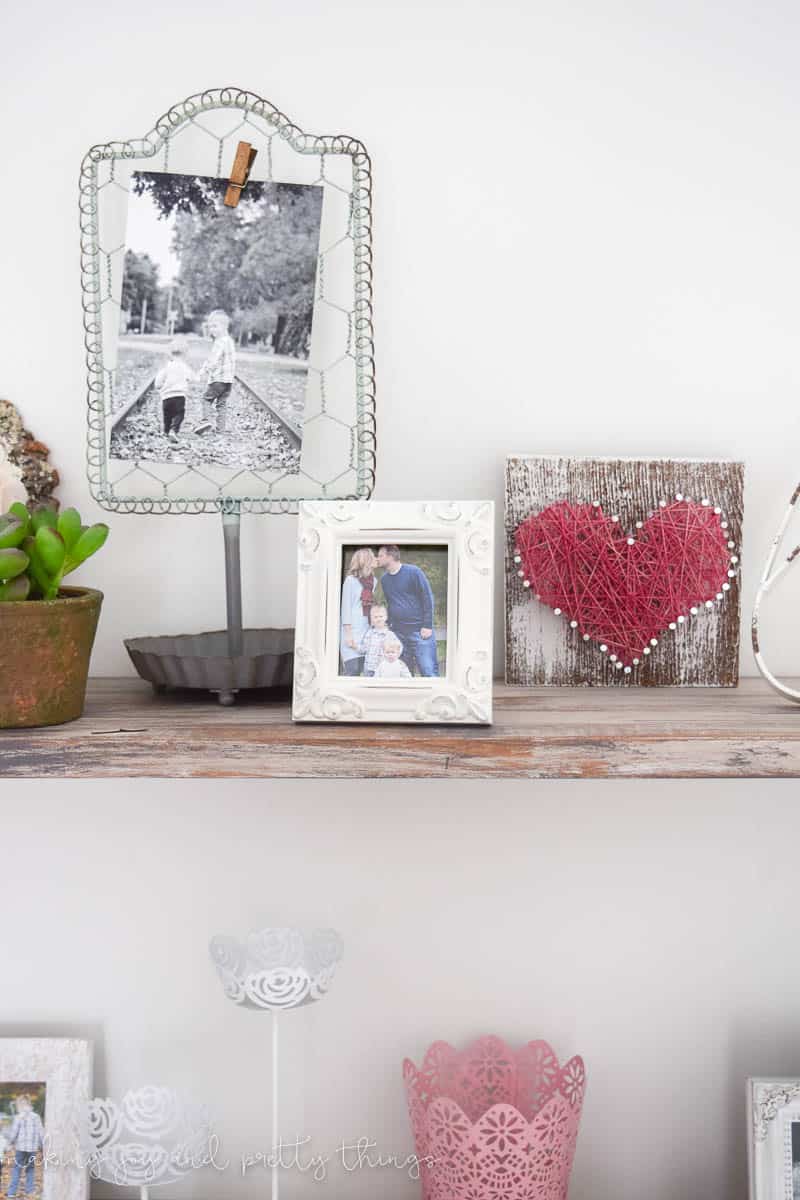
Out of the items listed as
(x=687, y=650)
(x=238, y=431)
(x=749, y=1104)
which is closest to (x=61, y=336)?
(x=238, y=431)

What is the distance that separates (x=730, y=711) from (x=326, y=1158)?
2.10ft

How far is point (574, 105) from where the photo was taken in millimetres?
977

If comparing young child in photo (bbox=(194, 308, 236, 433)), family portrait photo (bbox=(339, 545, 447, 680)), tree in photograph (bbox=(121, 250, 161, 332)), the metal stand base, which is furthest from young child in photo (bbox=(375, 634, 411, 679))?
tree in photograph (bbox=(121, 250, 161, 332))

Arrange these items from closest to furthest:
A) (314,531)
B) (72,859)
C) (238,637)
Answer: (314,531) < (238,637) < (72,859)

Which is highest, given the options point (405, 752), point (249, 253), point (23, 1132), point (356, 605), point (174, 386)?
point (249, 253)

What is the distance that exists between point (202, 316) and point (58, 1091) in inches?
30.9

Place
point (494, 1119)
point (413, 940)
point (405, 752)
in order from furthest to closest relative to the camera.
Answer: point (413, 940) → point (494, 1119) → point (405, 752)

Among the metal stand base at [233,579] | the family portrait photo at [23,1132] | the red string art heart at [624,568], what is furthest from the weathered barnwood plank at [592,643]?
the family portrait photo at [23,1132]

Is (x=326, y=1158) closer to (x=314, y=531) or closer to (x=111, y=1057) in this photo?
(x=111, y=1057)

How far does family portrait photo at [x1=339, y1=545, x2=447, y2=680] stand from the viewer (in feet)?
2.61

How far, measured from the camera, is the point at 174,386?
0.93 meters

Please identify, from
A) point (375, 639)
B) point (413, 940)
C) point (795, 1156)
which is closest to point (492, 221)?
point (375, 639)

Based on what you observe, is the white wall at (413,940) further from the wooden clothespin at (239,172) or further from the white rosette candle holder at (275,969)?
the wooden clothespin at (239,172)

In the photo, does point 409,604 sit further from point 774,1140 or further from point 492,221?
point 774,1140
